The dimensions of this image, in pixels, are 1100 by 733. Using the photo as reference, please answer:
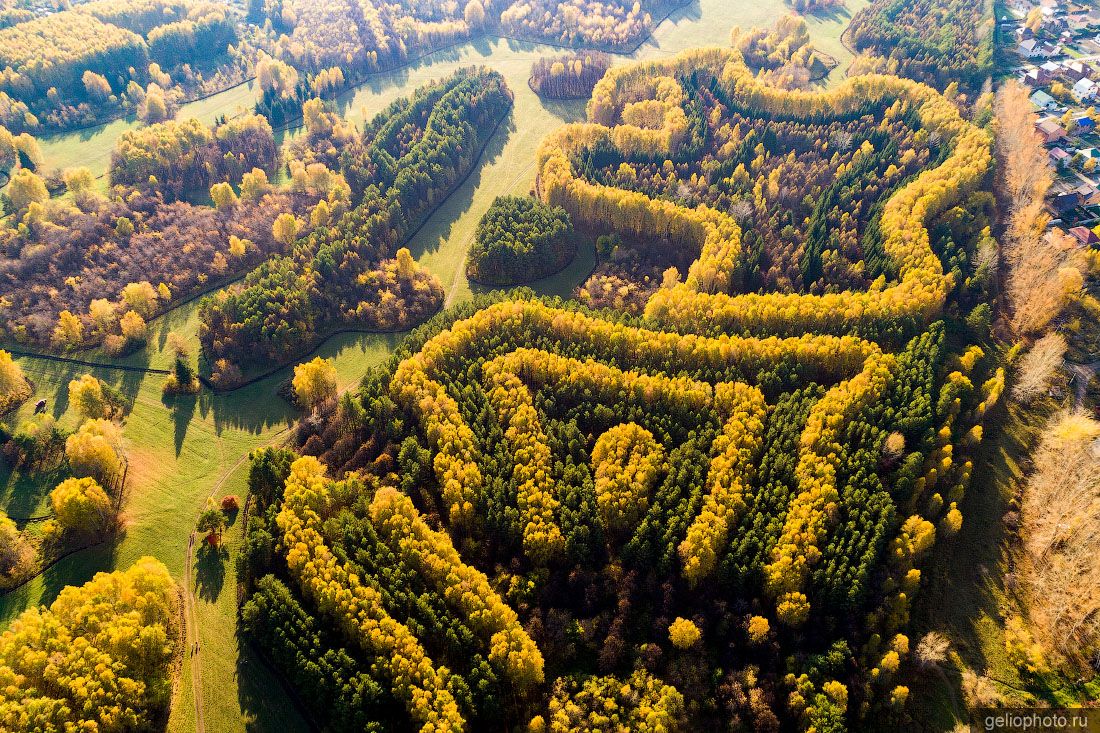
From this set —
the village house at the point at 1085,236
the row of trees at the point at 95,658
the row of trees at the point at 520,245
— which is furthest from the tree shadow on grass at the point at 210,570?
the village house at the point at 1085,236

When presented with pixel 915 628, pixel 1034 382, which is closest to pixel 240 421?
pixel 915 628

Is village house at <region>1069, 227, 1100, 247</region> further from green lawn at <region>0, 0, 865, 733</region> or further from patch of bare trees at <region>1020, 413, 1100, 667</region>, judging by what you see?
green lawn at <region>0, 0, 865, 733</region>

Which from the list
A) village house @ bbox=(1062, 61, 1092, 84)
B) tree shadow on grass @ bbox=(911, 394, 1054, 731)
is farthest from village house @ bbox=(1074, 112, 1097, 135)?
tree shadow on grass @ bbox=(911, 394, 1054, 731)

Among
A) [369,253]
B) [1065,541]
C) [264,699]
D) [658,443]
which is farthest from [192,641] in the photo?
[1065,541]

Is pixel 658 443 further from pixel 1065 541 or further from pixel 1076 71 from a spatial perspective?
pixel 1076 71

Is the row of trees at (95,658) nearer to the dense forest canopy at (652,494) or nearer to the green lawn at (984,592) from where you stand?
the dense forest canopy at (652,494)
